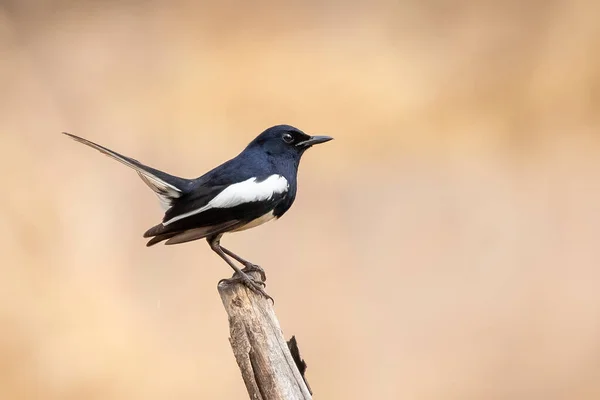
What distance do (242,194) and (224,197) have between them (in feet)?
0.20

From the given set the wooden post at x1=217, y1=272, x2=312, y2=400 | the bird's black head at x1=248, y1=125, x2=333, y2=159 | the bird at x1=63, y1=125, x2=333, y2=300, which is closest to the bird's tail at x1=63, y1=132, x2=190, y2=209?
the bird at x1=63, y1=125, x2=333, y2=300

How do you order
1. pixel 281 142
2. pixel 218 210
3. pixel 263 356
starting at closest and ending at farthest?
1. pixel 263 356
2. pixel 218 210
3. pixel 281 142

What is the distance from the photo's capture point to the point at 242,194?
8.80 ft

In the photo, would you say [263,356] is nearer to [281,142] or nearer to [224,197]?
[224,197]

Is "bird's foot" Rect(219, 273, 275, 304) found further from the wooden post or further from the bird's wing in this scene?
the bird's wing

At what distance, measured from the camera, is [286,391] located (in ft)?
8.03

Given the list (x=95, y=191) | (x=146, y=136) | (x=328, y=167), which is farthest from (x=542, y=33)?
(x=95, y=191)

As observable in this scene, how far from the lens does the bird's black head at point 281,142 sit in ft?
9.68

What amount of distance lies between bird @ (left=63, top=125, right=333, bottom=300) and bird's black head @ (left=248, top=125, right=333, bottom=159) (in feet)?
0.04

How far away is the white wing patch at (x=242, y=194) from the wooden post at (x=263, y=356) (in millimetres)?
340

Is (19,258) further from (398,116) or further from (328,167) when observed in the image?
(398,116)

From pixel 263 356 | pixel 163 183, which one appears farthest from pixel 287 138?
pixel 263 356

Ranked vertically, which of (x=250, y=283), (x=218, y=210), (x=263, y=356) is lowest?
(x=263, y=356)

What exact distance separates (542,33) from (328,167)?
5.12 feet
